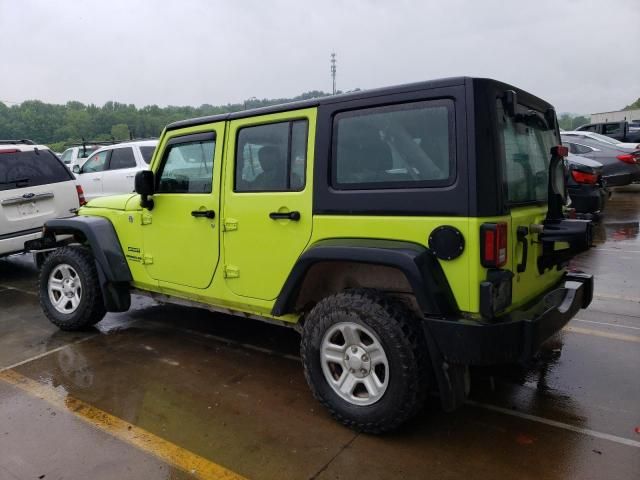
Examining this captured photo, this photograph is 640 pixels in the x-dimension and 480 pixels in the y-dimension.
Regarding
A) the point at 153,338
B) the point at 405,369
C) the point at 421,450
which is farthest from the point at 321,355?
the point at 153,338

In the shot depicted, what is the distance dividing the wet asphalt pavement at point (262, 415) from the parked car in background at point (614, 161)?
9.04 m

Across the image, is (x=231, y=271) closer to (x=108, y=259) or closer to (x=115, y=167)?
(x=108, y=259)

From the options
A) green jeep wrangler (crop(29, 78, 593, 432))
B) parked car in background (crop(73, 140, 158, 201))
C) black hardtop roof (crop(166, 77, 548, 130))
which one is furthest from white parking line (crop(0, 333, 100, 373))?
parked car in background (crop(73, 140, 158, 201))

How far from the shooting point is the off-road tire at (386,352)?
267cm

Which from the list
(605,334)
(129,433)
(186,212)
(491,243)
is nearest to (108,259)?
(186,212)

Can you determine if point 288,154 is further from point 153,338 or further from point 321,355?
point 153,338

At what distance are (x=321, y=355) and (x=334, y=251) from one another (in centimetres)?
64

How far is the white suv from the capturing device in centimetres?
638

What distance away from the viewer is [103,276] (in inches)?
174

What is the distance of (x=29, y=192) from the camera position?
6.53m

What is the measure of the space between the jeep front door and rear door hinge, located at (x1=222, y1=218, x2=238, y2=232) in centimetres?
10

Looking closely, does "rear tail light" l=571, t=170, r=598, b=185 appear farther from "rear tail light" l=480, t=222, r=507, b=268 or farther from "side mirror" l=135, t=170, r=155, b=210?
"side mirror" l=135, t=170, r=155, b=210

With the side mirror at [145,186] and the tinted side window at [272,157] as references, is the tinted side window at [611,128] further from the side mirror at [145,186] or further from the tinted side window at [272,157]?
the side mirror at [145,186]

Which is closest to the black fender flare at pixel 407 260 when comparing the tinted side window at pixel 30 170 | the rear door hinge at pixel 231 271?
the rear door hinge at pixel 231 271
